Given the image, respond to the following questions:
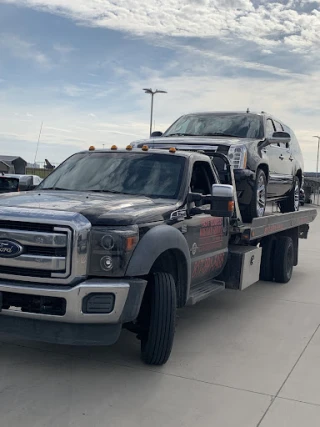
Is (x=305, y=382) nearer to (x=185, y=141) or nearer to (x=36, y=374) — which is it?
(x=36, y=374)

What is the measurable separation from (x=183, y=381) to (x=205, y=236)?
1704mm

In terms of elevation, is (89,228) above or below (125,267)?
above

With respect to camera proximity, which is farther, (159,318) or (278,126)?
(278,126)

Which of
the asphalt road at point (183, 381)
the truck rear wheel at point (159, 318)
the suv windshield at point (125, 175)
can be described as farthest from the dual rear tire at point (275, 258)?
the truck rear wheel at point (159, 318)

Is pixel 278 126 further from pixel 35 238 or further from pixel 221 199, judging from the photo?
pixel 35 238

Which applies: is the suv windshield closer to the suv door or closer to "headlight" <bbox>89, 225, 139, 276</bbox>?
"headlight" <bbox>89, 225, 139, 276</bbox>

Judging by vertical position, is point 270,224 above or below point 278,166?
below

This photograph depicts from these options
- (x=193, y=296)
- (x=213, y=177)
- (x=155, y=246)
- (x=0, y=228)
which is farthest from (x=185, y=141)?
(x=0, y=228)

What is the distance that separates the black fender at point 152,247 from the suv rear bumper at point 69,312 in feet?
0.35

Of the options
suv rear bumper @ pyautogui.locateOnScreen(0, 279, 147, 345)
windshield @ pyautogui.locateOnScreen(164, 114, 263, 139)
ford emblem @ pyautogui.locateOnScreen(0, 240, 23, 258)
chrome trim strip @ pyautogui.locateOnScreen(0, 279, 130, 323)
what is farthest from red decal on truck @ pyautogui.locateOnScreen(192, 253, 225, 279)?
windshield @ pyautogui.locateOnScreen(164, 114, 263, 139)

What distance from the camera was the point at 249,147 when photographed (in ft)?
24.6

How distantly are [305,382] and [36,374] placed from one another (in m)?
2.28

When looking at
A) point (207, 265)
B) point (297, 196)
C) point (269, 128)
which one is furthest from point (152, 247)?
point (297, 196)

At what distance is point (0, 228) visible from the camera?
4.24 m
